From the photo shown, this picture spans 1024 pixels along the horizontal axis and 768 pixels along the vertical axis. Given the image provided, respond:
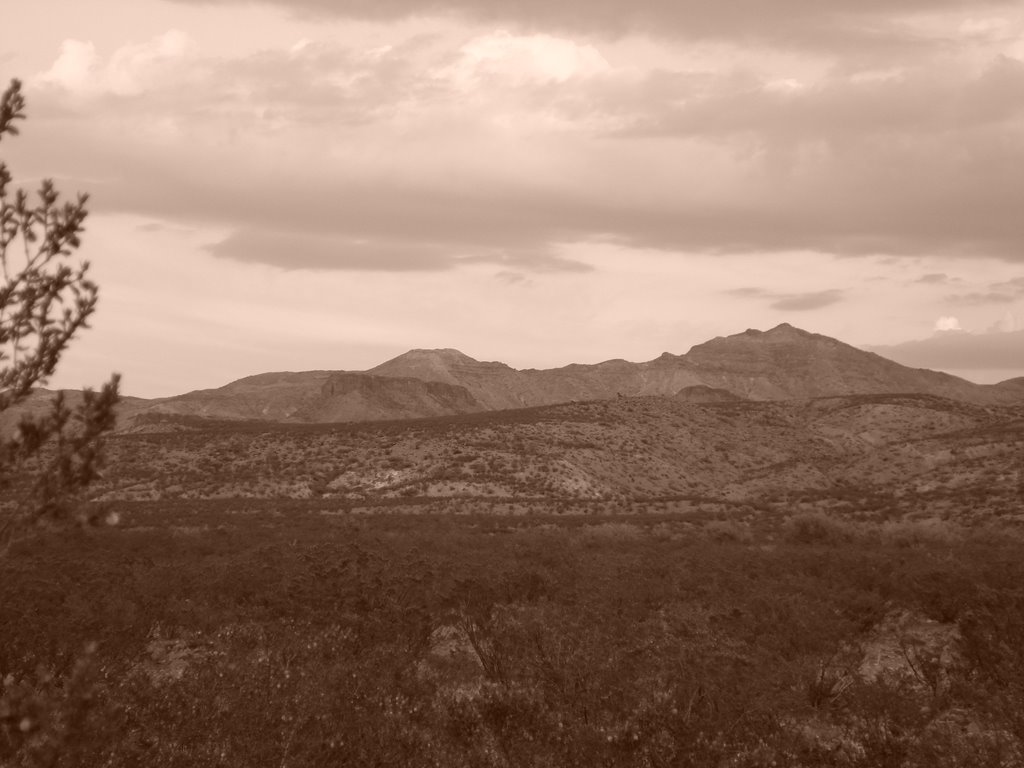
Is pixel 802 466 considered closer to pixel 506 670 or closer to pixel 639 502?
pixel 639 502

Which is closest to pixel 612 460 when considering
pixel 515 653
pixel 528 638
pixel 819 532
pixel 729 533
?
pixel 729 533

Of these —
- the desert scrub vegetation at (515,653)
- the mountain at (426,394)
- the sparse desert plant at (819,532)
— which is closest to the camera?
the desert scrub vegetation at (515,653)

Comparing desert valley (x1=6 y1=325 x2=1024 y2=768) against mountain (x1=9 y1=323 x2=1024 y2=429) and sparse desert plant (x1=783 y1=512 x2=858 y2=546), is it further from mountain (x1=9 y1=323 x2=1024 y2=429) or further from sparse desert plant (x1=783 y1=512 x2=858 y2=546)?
mountain (x1=9 y1=323 x2=1024 y2=429)

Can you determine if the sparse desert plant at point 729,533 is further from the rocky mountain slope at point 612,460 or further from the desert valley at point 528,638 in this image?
the rocky mountain slope at point 612,460

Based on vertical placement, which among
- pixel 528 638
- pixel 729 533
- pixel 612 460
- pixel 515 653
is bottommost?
pixel 729 533

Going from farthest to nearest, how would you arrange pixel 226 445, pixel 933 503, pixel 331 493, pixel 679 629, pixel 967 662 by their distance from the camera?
pixel 226 445 < pixel 331 493 < pixel 933 503 < pixel 679 629 < pixel 967 662

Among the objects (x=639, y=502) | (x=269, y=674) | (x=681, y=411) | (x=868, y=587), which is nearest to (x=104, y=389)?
(x=269, y=674)

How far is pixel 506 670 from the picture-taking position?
1593cm

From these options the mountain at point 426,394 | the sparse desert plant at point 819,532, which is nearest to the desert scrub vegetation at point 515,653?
the sparse desert plant at point 819,532

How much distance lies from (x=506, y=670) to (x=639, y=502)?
4292 cm

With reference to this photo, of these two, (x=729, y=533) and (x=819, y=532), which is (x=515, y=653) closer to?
(x=729, y=533)

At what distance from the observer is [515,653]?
1672cm

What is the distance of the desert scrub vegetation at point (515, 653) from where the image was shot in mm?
11883

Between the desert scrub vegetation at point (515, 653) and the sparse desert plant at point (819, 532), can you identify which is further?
the sparse desert plant at point (819, 532)
